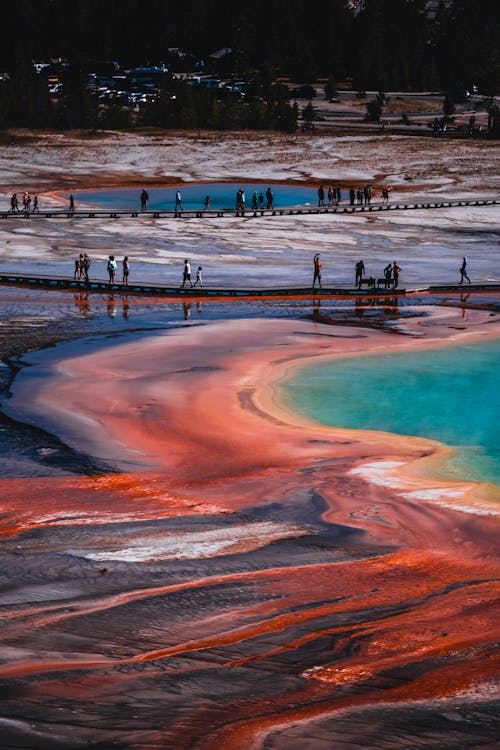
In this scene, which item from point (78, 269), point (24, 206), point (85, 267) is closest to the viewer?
point (85, 267)

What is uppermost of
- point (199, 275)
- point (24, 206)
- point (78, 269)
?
point (24, 206)

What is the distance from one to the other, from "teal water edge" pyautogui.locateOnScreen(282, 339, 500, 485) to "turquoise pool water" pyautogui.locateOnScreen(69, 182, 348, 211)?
95.3ft

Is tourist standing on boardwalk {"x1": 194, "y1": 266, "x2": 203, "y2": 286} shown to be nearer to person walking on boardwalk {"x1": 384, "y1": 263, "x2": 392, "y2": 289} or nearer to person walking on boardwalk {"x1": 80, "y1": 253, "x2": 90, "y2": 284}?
person walking on boardwalk {"x1": 80, "y1": 253, "x2": 90, "y2": 284}

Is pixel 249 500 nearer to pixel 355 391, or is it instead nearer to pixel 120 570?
pixel 120 570

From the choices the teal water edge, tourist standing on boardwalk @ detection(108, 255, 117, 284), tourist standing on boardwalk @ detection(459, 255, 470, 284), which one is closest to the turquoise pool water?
tourist standing on boardwalk @ detection(108, 255, 117, 284)

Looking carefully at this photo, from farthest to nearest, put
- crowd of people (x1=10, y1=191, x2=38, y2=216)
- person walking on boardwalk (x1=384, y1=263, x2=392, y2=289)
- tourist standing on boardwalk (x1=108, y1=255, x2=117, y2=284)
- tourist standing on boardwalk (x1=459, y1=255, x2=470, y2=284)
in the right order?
crowd of people (x1=10, y1=191, x2=38, y2=216)
tourist standing on boardwalk (x1=459, y1=255, x2=470, y2=284)
person walking on boardwalk (x1=384, y1=263, x2=392, y2=289)
tourist standing on boardwalk (x1=108, y1=255, x2=117, y2=284)

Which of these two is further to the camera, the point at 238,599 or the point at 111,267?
the point at 111,267

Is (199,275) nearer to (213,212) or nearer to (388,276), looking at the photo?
(388,276)

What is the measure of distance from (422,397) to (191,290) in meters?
13.0

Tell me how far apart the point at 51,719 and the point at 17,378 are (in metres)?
16.0

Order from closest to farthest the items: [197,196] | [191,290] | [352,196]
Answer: [191,290] → [352,196] → [197,196]

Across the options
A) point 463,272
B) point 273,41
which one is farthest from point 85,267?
point 273,41

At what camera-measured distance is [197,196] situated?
63.7m

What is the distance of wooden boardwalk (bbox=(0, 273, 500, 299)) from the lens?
38.0m
